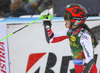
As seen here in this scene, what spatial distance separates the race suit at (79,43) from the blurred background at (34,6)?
1.23 meters

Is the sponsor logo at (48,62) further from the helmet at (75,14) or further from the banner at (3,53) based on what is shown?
the helmet at (75,14)

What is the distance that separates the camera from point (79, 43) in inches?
110

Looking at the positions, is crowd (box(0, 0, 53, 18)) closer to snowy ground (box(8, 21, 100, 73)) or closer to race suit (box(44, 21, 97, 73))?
snowy ground (box(8, 21, 100, 73))

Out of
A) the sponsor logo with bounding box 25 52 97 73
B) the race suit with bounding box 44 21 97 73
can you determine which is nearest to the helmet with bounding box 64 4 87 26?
the race suit with bounding box 44 21 97 73

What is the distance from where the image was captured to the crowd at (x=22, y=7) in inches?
173

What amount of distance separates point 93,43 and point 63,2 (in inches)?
63.2

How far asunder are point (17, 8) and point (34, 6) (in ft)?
1.25

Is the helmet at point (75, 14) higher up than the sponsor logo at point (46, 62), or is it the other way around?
the helmet at point (75, 14)

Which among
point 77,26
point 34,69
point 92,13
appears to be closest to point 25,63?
point 34,69

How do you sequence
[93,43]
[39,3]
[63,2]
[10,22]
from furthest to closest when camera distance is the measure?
[39,3] → [63,2] → [10,22] → [93,43]

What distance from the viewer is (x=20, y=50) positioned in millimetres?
3617

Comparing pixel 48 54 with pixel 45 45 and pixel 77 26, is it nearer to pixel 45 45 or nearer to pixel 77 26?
pixel 45 45

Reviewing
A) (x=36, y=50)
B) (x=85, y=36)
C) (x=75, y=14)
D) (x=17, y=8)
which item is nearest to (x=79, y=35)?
(x=85, y=36)

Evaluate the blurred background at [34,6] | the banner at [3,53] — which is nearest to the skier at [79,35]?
the banner at [3,53]
